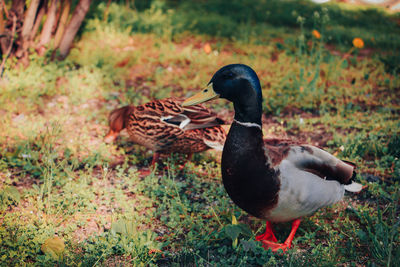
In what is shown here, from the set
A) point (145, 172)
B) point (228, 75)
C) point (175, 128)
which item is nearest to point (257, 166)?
point (228, 75)

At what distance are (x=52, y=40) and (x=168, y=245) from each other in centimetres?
425

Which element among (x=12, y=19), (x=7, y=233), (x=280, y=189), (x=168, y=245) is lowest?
(x=168, y=245)

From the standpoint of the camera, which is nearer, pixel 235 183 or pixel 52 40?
pixel 235 183

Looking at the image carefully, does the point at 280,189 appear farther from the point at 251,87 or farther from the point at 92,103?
the point at 92,103

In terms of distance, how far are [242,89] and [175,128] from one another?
4.50ft

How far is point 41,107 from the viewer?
16.3ft

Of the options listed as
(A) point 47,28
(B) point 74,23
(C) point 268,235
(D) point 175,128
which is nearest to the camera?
(C) point 268,235

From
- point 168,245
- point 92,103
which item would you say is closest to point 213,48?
point 92,103

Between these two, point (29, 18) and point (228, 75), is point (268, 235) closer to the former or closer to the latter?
point (228, 75)

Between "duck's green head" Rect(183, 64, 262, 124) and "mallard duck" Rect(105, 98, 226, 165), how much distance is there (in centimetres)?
120

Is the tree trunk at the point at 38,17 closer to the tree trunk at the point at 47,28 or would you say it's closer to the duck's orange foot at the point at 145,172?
the tree trunk at the point at 47,28

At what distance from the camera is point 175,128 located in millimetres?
3867

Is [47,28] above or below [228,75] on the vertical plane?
below

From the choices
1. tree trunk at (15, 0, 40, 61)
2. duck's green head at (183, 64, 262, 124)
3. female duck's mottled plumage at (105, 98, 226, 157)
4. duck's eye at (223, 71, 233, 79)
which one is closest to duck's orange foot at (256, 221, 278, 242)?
duck's green head at (183, 64, 262, 124)
